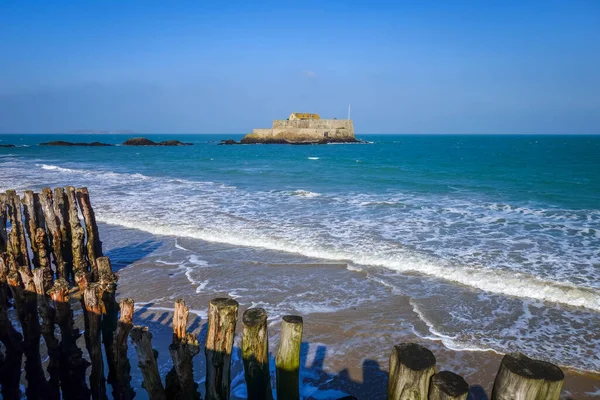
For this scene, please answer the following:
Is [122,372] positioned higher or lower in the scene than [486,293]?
higher

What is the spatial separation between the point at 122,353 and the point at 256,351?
4.89 ft

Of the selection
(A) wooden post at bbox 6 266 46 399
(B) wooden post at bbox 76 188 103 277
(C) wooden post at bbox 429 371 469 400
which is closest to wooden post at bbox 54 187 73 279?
(B) wooden post at bbox 76 188 103 277

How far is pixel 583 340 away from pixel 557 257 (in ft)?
16.3

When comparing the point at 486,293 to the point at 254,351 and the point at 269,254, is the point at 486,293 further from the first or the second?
the point at 254,351

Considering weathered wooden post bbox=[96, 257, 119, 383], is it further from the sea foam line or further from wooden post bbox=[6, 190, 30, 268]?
the sea foam line

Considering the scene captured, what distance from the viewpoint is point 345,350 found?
6074 millimetres

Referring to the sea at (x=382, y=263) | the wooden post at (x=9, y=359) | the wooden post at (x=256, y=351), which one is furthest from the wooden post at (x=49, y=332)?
the sea at (x=382, y=263)

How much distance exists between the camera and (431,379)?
2.84 meters

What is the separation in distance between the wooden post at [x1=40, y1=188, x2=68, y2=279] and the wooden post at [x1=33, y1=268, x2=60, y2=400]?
4.16 meters

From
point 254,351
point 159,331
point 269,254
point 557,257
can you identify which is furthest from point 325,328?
point 557,257

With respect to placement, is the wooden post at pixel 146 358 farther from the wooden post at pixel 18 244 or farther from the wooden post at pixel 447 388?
the wooden post at pixel 18 244

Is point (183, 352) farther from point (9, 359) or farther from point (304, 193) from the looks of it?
point (304, 193)

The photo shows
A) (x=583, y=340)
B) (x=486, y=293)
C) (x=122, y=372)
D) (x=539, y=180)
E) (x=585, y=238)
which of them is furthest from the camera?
(x=539, y=180)

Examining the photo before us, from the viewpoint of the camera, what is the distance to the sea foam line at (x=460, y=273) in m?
8.24
